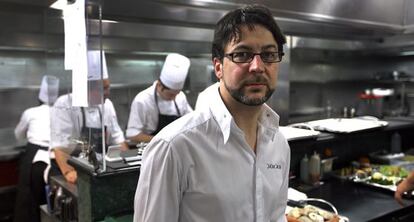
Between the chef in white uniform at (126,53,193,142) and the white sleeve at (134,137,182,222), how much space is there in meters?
2.21

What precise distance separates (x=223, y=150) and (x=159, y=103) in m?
2.45

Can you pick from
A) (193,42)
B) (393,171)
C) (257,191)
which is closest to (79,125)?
(257,191)

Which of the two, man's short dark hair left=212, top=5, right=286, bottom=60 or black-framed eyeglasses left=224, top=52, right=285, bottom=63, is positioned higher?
man's short dark hair left=212, top=5, right=286, bottom=60

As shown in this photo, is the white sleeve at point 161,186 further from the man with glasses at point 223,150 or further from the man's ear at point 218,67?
the man's ear at point 218,67

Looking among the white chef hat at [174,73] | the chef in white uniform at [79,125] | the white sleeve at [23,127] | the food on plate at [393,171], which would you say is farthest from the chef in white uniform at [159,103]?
the food on plate at [393,171]

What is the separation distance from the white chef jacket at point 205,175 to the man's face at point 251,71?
11 cm

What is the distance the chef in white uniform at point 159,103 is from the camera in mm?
3355

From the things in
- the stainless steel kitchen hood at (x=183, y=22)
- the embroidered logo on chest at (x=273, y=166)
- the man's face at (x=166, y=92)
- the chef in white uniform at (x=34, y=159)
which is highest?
the stainless steel kitchen hood at (x=183, y=22)

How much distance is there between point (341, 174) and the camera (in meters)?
2.73

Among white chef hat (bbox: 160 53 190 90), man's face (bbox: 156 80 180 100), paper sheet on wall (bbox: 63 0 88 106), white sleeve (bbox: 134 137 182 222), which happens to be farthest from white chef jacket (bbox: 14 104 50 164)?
white sleeve (bbox: 134 137 182 222)

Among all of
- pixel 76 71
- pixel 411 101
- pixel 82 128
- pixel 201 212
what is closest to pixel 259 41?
pixel 201 212

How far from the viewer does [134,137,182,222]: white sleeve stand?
1.05m

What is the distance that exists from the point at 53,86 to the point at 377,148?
2980 mm

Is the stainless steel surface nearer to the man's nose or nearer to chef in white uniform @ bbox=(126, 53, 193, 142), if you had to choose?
chef in white uniform @ bbox=(126, 53, 193, 142)
